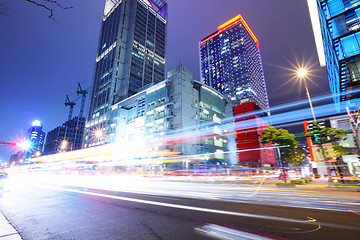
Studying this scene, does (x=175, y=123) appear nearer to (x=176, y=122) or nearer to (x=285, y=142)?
(x=176, y=122)

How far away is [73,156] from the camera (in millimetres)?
37281

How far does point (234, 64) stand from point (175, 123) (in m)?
120

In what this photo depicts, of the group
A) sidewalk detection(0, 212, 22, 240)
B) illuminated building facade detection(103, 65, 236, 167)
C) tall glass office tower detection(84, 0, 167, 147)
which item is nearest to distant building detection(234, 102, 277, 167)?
illuminated building facade detection(103, 65, 236, 167)

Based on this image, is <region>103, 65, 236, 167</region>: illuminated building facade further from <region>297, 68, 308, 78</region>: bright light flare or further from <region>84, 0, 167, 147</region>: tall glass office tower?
<region>297, 68, 308, 78</region>: bright light flare

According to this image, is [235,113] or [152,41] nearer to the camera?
[235,113]

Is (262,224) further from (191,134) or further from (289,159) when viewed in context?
(191,134)

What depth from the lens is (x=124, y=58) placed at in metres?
85.3

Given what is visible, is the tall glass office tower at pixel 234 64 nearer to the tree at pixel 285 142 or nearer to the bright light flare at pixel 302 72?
the tree at pixel 285 142

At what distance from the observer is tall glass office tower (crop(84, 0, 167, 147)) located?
7906 cm

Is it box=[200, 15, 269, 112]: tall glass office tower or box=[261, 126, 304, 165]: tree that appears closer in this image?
box=[261, 126, 304, 165]: tree

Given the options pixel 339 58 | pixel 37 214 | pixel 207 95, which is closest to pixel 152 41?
pixel 207 95

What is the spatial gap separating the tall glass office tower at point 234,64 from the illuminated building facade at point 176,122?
81924 millimetres

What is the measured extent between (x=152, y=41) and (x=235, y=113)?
63487 mm

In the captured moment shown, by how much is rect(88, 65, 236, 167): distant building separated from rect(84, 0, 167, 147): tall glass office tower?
16.5 m
